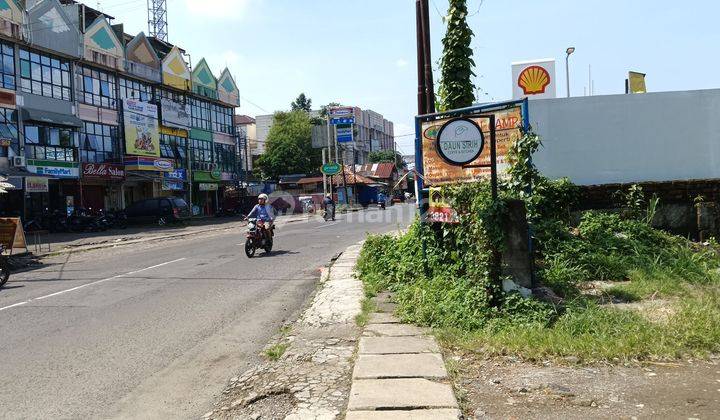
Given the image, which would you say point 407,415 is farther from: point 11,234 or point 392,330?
point 11,234

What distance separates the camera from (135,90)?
39656 millimetres

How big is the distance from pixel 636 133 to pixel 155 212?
28.6m

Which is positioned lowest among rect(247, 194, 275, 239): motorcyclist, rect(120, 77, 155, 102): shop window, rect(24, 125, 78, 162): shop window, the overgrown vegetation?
the overgrown vegetation

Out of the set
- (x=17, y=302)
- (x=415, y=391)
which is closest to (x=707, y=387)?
(x=415, y=391)

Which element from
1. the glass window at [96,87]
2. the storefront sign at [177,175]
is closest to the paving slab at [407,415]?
the glass window at [96,87]

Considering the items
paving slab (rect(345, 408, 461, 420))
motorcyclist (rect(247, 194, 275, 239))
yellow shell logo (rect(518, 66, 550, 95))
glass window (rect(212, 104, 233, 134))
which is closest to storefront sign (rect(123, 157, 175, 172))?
glass window (rect(212, 104, 233, 134))

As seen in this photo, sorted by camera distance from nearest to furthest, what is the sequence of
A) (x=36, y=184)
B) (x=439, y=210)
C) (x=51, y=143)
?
(x=439, y=210), (x=36, y=184), (x=51, y=143)

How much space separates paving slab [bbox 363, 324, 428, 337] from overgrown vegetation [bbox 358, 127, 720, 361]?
19 centimetres

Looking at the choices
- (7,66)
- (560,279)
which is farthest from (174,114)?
(560,279)

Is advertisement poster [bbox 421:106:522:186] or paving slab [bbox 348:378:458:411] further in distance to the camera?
advertisement poster [bbox 421:106:522:186]

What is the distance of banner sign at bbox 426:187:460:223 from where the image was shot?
6981mm

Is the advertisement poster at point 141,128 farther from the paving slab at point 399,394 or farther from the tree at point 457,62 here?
the paving slab at point 399,394

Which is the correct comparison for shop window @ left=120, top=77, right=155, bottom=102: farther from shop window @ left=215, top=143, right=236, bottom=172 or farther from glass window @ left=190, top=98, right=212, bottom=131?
shop window @ left=215, top=143, right=236, bottom=172

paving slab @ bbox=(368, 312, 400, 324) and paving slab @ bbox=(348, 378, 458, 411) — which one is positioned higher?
paving slab @ bbox=(368, 312, 400, 324)
